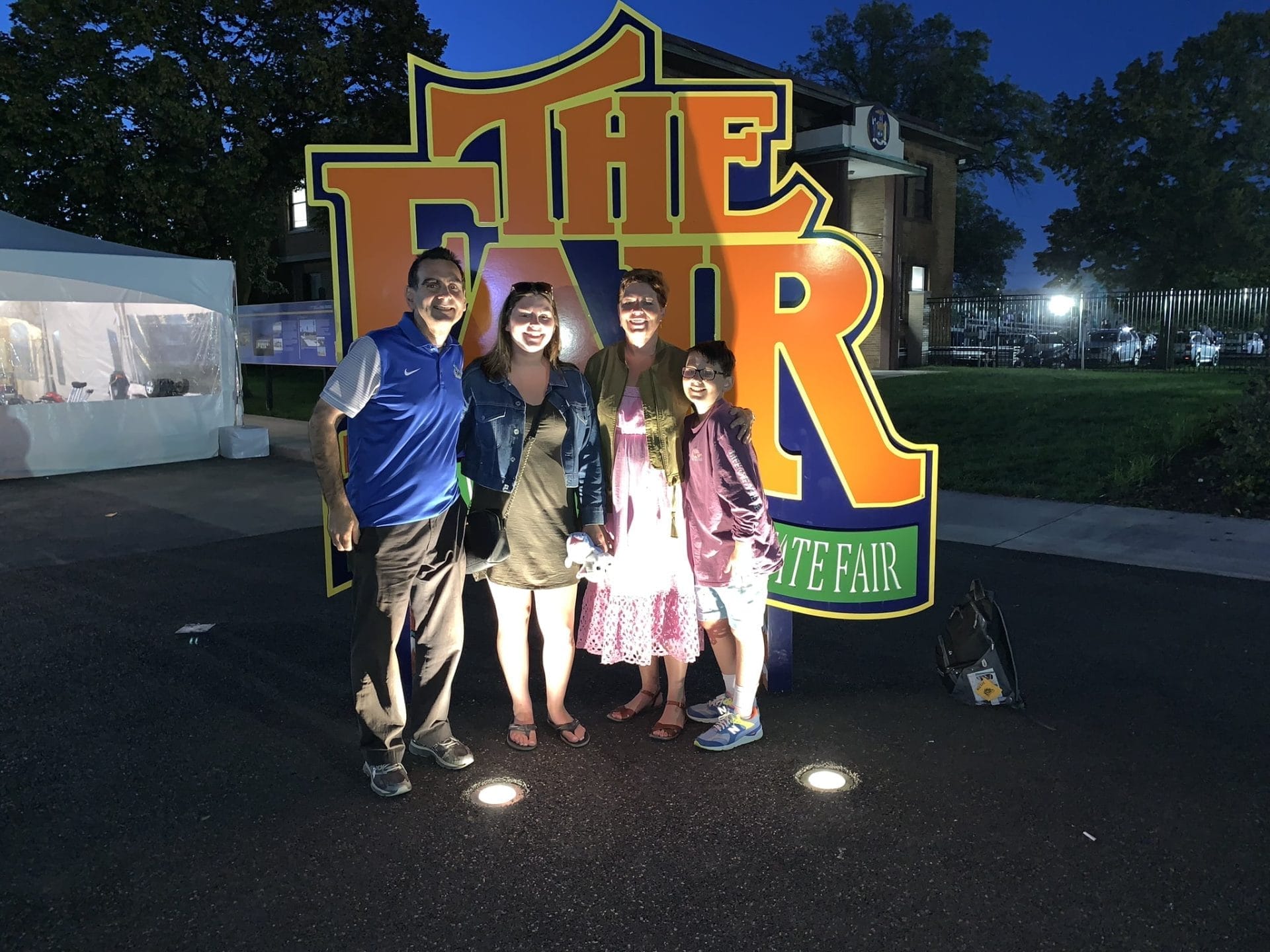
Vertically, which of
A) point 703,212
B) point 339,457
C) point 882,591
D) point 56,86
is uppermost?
point 56,86

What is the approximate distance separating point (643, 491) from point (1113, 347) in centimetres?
2196

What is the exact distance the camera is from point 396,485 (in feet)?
10.9

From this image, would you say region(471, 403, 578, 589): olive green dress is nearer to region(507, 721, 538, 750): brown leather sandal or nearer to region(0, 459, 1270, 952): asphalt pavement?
region(507, 721, 538, 750): brown leather sandal

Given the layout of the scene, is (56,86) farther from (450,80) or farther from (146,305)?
(450,80)

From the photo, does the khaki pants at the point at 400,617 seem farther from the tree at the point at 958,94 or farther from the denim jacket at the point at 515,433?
the tree at the point at 958,94

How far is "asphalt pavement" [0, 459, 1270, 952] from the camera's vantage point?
267 cm

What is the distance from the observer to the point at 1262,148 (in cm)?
3161

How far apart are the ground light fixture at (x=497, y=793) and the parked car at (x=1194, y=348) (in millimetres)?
21293

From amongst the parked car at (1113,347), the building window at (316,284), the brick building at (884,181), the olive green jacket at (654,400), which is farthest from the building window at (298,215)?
the olive green jacket at (654,400)

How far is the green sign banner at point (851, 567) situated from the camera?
4.21 metres

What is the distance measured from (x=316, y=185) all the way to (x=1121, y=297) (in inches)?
834

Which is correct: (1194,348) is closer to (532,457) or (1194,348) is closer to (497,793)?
(532,457)

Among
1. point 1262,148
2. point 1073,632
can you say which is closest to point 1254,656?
point 1073,632

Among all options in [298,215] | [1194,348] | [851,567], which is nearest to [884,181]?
[1194,348]
